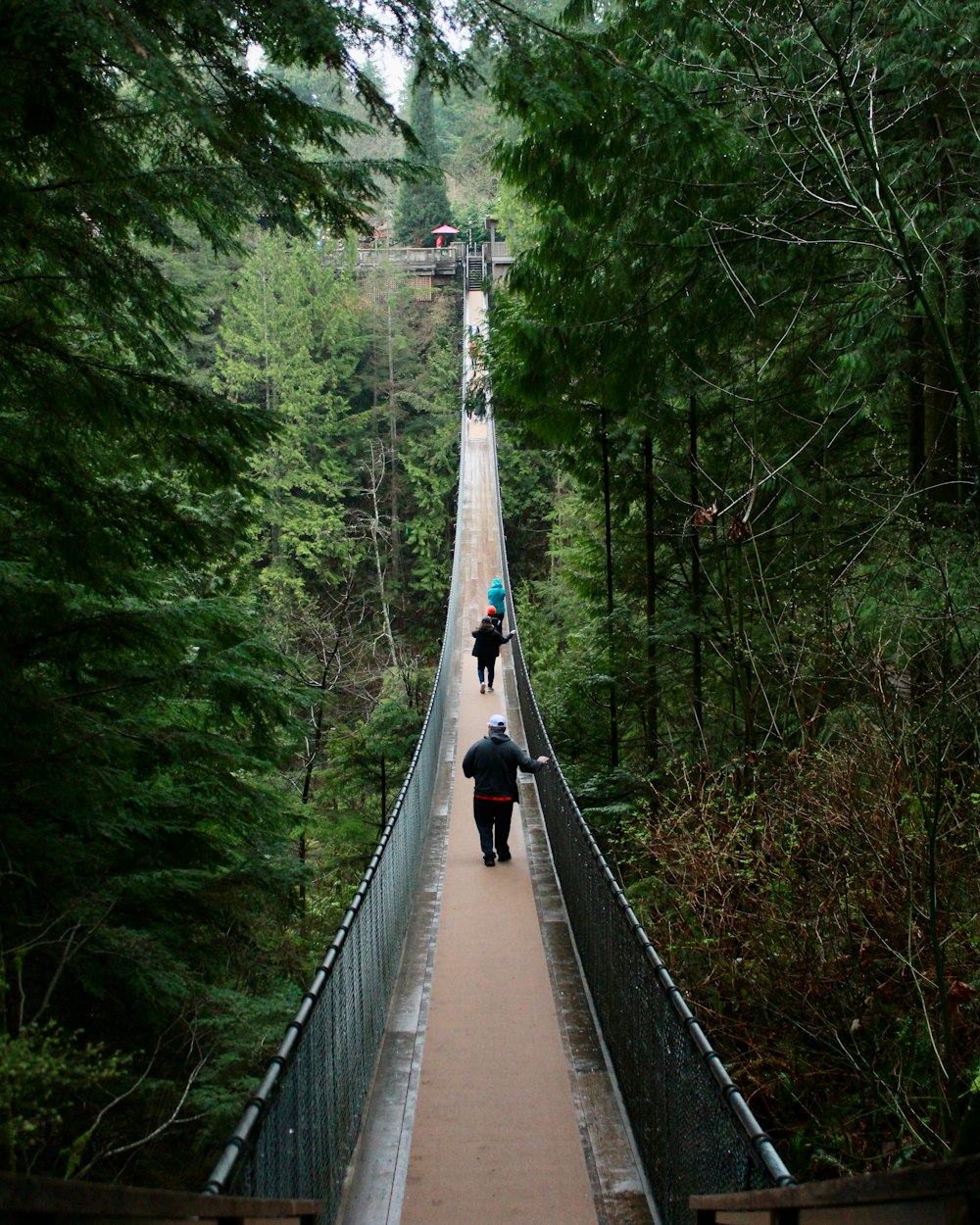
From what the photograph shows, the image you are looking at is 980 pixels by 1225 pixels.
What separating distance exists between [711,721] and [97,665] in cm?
823

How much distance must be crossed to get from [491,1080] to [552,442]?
5609 mm

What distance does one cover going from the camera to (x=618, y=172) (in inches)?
252

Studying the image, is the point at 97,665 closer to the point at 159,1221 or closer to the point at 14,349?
the point at 14,349

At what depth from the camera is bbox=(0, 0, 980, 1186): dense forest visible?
4.12 meters

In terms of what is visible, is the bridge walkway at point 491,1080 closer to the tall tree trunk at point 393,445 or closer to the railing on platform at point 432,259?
the tall tree trunk at point 393,445

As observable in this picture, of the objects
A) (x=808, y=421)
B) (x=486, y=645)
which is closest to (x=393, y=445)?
(x=486, y=645)

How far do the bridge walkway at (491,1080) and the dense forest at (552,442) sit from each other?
2.42 ft

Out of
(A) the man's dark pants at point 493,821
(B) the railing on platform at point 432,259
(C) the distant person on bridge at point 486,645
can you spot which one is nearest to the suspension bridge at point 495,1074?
(A) the man's dark pants at point 493,821

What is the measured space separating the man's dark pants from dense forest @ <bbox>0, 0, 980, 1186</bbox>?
44.5 inches

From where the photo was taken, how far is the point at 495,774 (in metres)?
8.02

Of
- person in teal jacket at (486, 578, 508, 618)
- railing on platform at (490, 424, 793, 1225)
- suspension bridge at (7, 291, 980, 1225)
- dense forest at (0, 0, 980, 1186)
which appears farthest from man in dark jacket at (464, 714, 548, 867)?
person in teal jacket at (486, 578, 508, 618)

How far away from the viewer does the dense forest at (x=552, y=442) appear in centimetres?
412

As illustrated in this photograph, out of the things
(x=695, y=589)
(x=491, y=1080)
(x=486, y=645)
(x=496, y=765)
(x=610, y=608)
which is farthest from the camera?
(x=486, y=645)

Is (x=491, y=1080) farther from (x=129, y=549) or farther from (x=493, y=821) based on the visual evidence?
(x=493, y=821)
